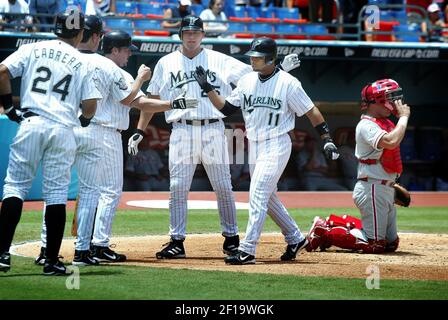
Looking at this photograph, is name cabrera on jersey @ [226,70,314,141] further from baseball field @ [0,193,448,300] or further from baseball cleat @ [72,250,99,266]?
baseball cleat @ [72,250,99,266]

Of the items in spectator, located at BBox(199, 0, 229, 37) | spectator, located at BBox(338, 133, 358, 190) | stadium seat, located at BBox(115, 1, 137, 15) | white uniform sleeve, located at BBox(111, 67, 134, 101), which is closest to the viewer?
white uniform sleeve, located at BBox(111, 67, 134, 101)

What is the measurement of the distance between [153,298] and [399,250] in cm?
408

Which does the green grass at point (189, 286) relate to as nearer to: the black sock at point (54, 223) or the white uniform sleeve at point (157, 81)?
the black sock at point (54, 223)

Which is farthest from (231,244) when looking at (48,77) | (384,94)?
(48,77)

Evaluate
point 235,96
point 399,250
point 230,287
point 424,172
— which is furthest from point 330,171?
point 230,287

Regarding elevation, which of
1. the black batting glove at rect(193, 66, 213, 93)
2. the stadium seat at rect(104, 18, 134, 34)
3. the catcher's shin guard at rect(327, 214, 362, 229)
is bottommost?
the catcher's shin guard at rect(327, 214, 362, 229)

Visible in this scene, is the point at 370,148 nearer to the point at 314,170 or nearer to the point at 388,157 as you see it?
the point at 388,157

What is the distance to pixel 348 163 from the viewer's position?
21.8 m

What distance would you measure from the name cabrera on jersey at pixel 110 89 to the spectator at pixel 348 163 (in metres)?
13.7

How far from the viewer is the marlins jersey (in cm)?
879

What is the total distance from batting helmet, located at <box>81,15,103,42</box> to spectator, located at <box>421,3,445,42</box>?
13521 millimetres

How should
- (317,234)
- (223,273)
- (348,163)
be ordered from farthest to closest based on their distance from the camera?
1. (348,163)
2. (317,234)
3. (223,273)

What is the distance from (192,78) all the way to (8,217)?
2427 millimetres

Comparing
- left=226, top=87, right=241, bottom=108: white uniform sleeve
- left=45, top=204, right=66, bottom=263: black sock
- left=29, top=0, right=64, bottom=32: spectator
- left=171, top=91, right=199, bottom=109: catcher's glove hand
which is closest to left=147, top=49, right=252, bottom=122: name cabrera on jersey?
left=226, top=87, right=241, bottom=108: white uniform sleeve
